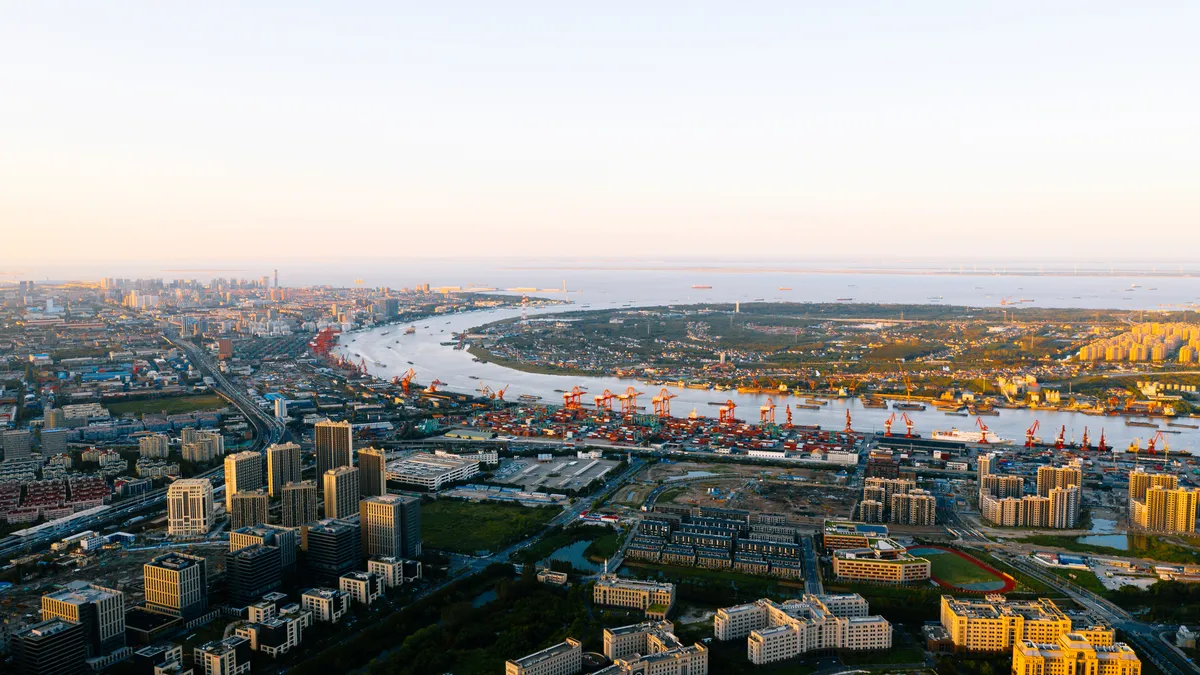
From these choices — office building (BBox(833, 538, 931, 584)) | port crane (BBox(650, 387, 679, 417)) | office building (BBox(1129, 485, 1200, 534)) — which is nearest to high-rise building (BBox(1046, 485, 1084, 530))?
office building (BBox(1129, 485, 1200, 534))

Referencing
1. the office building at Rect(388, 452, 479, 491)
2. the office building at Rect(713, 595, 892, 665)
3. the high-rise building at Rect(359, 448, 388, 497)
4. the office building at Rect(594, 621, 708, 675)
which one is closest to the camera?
the office building at Rect(594, 621, 708, 675)

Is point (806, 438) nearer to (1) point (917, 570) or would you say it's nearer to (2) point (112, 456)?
(1) point (917, 570)

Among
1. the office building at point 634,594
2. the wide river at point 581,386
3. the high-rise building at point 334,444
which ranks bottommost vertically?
the wide river at point 581,386

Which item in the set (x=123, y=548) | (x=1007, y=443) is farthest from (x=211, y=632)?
(x=1007, y=443)

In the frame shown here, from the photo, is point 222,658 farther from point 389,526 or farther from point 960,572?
point 960,572

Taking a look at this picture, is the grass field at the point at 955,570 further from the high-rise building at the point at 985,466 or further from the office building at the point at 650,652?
the office building at the point at 650,652

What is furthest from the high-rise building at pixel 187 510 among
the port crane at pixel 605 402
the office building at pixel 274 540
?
the port crane at pixel 605 402

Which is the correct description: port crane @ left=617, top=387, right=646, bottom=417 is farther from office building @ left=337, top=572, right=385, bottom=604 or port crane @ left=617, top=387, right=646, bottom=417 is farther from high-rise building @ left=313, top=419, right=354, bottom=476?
office building @ left=337, top=572, right=385, bottom=604
